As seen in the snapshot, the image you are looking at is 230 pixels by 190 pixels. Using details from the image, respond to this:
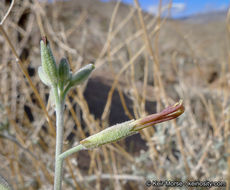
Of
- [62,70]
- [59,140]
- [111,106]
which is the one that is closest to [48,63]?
[62,70]

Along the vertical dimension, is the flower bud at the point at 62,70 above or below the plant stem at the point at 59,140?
above

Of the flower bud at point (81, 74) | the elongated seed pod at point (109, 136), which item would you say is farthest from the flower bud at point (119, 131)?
the flower bud at point (81, 74)

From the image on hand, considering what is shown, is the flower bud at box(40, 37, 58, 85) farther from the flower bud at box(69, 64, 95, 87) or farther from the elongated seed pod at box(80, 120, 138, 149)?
the elongated seed pod at box(80, 120, 138, 149)

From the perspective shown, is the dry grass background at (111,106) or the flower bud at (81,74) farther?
the dry grass background at (111,106)

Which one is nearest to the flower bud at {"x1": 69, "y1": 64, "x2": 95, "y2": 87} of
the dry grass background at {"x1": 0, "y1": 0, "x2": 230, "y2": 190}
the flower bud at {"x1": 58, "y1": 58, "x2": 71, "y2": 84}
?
the flower bud at {"x1": 58, "y1": 58, "x2": 71, "y2": 84}

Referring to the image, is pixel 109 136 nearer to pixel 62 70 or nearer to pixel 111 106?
pixel 62 70

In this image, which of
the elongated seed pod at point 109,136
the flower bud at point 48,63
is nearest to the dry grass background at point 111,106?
the flower bud at point 48,63

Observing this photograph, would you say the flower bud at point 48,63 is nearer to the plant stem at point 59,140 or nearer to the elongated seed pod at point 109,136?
the plant stem at point 59,140
